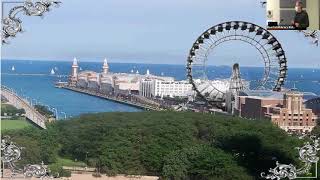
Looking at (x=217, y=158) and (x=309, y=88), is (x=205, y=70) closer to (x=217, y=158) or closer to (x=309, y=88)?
(x=217, y=158)

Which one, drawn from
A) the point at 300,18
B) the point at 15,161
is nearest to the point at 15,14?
the point at 15,161

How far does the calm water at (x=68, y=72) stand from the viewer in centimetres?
808

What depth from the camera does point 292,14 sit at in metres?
5.99

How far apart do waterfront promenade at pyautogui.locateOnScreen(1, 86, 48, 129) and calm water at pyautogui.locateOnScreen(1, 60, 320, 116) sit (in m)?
0.12

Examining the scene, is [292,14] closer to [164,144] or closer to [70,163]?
[164,144]

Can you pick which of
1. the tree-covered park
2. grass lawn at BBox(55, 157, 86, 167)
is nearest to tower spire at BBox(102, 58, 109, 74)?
the tree-covered park

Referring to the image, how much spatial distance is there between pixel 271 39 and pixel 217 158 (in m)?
1.49

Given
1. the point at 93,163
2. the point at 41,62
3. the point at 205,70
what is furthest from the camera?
the point at 41,62

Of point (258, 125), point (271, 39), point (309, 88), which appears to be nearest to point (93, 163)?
point (258, 125)

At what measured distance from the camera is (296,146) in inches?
284

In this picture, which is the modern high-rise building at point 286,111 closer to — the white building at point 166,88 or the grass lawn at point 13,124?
the white building at point 166,88

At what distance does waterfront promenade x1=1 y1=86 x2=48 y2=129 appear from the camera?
26.0 feet

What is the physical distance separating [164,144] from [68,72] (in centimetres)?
176

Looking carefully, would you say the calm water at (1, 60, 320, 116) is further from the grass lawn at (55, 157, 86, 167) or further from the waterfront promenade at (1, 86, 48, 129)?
the grass lawn at (55, 157, 86, 167)
